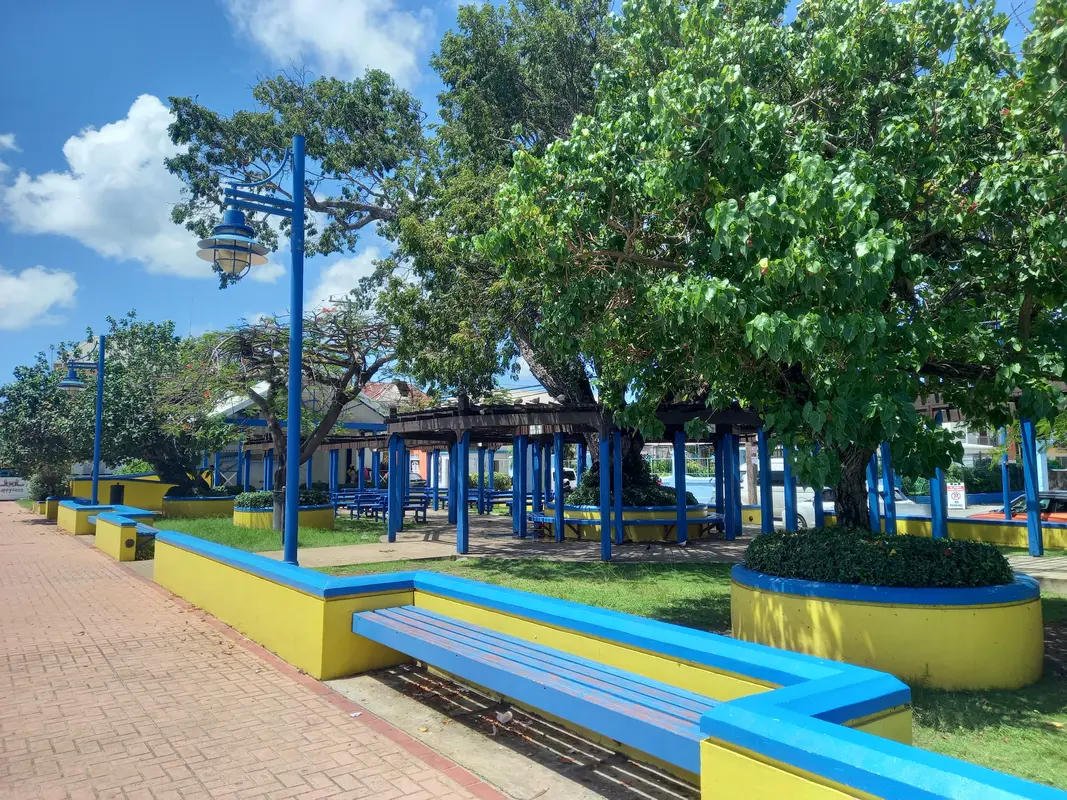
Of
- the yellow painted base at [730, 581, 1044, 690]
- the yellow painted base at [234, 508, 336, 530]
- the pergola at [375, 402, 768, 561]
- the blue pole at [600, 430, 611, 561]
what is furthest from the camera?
the yellow painted base at [234, 508, 336, 530]

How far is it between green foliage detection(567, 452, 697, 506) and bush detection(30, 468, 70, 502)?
2301 cm

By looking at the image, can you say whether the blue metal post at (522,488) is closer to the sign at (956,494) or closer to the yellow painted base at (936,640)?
the sign at (956,494)

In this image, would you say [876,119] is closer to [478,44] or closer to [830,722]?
[830,722]

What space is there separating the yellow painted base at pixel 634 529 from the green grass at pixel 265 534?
458 cm

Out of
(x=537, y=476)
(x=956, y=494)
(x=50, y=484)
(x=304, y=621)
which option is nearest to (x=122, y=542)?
(x=304, y=621)

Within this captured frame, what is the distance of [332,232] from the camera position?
23.8 m

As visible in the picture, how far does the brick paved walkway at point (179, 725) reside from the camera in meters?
4.36

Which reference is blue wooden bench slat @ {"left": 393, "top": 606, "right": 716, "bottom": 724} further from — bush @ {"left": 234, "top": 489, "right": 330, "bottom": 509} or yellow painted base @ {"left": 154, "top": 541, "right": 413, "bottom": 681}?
bush @ {"left": 234, "top": 489, "right": 330, "bottom": 509}

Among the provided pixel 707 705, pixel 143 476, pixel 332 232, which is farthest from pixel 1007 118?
pixel 143 476

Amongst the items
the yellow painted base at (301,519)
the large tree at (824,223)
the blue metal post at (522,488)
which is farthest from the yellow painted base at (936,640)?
the yellow painted base at (301,519)

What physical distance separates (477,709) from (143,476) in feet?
93.7

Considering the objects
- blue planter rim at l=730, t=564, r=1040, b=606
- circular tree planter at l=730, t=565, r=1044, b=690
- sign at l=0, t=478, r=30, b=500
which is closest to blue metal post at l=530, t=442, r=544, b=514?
blue planter rim at l=730, t=564, r=1040, b=606

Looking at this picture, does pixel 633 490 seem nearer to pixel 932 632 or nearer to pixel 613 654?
pixel 932 632

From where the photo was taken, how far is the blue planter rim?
6.07 m
